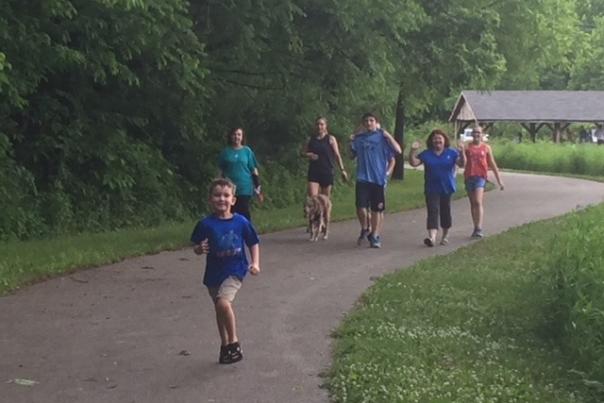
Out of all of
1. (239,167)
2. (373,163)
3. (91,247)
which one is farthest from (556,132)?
(91,247)

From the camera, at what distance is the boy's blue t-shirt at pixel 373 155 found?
14.4 metres

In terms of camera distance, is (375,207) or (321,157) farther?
(321,157)

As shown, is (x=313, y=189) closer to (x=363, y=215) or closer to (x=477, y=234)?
(x=363, y=215)

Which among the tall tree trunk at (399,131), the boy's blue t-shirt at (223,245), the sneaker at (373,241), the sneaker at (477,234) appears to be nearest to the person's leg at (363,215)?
the sneaker at (373,241)

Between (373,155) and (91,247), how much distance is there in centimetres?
406

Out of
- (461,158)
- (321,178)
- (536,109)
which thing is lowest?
(321,178)

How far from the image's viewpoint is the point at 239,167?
13.4 meters

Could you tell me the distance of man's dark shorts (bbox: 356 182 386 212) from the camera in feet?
47.8

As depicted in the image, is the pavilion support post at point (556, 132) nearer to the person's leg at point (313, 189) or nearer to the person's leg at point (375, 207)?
the person's leg at point (313, 189)

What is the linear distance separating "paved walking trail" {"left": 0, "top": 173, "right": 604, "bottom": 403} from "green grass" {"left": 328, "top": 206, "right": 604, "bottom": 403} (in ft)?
0.98

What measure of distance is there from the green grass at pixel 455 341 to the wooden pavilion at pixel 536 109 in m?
63.6

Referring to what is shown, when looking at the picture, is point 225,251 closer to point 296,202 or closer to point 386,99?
point 296,202

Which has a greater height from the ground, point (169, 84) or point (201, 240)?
point (169, 84)

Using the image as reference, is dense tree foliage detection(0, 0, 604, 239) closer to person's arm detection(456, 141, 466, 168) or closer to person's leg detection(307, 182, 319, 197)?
person's leg detection(307, 182, 319, 197)
